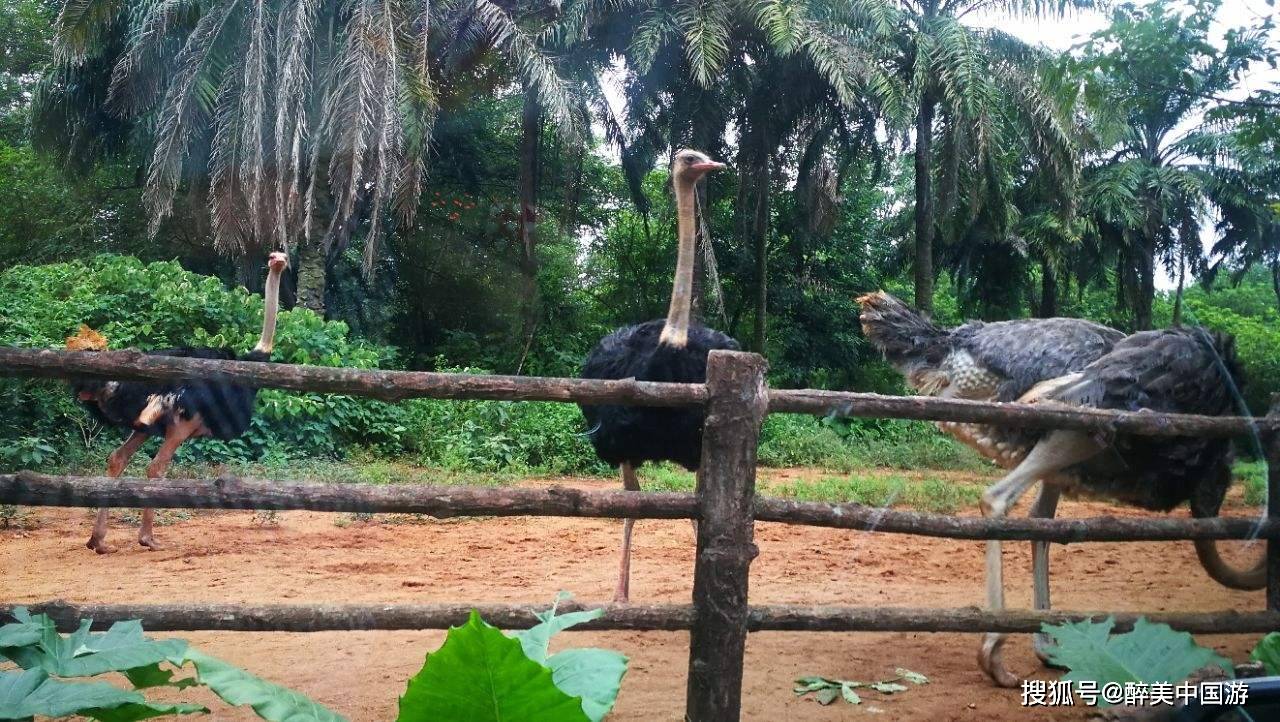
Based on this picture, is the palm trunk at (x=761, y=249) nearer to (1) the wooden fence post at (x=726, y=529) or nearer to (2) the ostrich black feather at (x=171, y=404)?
(2) the ostrich black feather at (x=171, y=404)

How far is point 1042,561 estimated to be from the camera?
401 centimetres

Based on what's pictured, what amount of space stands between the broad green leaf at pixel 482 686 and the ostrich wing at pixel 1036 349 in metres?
3.46

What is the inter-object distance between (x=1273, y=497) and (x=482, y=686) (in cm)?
339

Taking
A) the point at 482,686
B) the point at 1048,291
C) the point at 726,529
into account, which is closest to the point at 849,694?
the point at 726,529

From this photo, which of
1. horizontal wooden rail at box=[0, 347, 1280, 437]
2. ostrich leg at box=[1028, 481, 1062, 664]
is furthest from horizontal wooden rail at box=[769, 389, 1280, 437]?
ostrich leg at box=[1028, 481, 1062, 664]

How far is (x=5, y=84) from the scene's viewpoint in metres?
14.5

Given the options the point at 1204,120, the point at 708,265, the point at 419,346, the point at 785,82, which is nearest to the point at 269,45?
the point at 419,346

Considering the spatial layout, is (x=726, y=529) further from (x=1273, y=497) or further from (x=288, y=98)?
(x=288, y=98)

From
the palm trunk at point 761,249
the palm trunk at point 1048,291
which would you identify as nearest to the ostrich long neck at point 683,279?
the palm trunk at point 761,249

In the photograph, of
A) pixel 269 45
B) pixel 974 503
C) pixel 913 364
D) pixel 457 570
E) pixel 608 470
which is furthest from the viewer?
pixel 269 45

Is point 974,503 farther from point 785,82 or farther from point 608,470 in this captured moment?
point 785,82

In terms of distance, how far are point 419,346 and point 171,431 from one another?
26.7ft

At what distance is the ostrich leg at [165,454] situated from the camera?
5.40 metres

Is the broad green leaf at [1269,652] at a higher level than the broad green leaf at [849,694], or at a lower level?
higher
